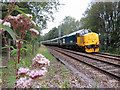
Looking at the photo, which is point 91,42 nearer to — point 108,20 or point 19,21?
point 108,20

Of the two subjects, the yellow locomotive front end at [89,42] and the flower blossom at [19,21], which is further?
the yellow locomotive front end at [89,42]

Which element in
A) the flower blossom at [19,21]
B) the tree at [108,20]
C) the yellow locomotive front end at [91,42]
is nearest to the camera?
the flower blossom at [19,21]

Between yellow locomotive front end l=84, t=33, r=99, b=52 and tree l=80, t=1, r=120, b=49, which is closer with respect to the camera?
yellow locomotive front end l=84, t=33, r=99, b=52

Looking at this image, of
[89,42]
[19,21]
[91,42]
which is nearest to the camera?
[19,21]

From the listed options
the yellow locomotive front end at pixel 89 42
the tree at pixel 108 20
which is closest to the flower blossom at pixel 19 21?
the yellow locomotive front end at pixel 89 42

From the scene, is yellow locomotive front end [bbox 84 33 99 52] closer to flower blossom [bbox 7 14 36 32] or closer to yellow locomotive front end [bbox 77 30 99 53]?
yellow locomotive front end [bbox 77 30 99 53]

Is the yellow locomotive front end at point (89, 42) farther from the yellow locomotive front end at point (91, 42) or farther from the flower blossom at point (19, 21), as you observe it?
the flower blossom at point (19, 21)

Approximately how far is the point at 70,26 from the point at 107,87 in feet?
159

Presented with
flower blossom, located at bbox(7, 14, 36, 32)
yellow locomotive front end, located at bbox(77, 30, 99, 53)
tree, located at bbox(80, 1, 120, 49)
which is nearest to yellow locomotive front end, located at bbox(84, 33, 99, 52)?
yellow locomotive front end, located at bbox(77, 30, 99, 53)

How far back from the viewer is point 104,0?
14734 mm

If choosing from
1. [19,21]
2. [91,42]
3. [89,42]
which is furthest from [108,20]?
[19,21]

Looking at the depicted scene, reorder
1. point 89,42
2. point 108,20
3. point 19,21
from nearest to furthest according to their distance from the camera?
point 19,21, point 89,42, point 108,20

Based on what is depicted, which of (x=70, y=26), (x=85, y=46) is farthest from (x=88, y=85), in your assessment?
(x=70, y=26)

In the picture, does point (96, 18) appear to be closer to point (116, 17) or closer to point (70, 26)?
point (116, 17)
